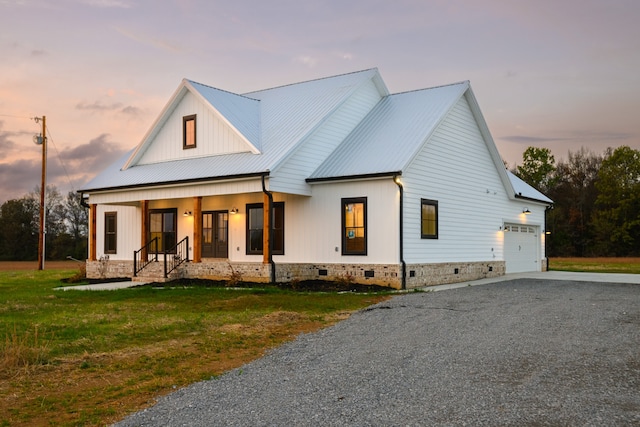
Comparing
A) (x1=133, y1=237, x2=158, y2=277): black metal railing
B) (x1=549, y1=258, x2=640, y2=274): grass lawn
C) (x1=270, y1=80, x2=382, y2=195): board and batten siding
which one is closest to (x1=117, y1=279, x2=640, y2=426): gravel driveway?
(x1=270, y1=80, x2=382, y2=195): board and batten siding

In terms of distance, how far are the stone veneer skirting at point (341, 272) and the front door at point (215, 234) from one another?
4.30 feet

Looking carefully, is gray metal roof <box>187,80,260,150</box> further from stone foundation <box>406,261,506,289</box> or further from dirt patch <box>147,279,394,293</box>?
stone foundation <box>406,261,506,289</box>

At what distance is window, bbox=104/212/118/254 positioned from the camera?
2544 cm

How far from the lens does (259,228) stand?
68.0 ft

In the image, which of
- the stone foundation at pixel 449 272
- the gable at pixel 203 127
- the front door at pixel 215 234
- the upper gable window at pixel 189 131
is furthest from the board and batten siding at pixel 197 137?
the stone foundation at pixel 449 272

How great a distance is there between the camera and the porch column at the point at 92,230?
2431 centimetres

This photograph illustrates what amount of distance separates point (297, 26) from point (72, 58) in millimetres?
7607

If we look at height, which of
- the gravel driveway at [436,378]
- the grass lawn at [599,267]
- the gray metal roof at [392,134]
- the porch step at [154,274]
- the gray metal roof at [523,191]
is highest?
the gray metal roof at [392,134]

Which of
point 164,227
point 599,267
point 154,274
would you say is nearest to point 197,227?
point 154,274

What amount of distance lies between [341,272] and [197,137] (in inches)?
300

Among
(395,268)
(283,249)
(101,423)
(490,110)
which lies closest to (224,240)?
(283,249)

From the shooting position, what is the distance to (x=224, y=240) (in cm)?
2173

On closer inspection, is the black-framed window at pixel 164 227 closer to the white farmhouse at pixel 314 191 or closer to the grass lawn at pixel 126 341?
the white farmhouse at pixel 314 191

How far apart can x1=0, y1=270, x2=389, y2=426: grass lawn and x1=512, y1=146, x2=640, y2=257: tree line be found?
1732 inches
